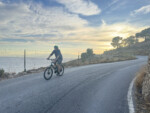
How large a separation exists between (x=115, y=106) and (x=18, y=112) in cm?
311

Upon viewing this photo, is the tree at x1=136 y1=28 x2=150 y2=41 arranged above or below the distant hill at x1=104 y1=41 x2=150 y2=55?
above

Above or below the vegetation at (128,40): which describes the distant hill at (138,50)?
below

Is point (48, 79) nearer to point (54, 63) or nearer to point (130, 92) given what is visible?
point (54, 63)

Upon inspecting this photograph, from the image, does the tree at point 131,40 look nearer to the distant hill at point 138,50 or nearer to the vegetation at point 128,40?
the vegetation at point 128,40

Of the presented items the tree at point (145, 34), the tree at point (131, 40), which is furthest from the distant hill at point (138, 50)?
the tree at point (131, 40)

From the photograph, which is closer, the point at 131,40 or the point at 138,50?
the point at 138,50

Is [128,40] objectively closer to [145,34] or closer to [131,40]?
[131,40]

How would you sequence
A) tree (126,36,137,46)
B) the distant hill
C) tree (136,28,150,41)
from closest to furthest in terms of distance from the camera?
the distant hill < tree (136,28,150,41) < tree (126,36,137,46)

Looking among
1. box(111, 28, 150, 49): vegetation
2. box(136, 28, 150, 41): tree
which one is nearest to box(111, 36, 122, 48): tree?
box(111, 28, 150, 49): vegetation

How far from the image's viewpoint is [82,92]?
5.66 meters

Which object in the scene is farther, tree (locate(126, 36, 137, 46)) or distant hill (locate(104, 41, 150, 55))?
tree (locate(126, 36, 137, 46))

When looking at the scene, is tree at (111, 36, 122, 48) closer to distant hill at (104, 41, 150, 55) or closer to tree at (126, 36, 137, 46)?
tree at (126, 36, 137, 46)

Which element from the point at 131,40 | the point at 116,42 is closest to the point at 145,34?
the point at 131,40

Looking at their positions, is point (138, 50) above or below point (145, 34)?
below
